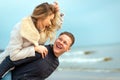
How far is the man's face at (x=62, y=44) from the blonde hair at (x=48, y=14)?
0.14 m

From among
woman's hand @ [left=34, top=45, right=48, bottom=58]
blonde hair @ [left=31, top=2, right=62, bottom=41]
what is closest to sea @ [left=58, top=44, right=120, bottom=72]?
blonde hair @ [left=31, top=2, right=62, bottom=41]

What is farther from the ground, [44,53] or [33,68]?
[44,53]

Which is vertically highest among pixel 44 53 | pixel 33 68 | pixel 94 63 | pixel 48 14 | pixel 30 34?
pixel 48 14

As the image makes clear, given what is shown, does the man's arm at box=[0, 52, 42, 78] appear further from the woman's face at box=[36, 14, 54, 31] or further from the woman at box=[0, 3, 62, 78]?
the woman's face at box=[36, 14, 54, 31]

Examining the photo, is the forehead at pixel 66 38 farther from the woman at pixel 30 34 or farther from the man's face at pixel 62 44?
the woman at pixel 30 34

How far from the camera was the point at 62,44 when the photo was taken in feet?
12.3

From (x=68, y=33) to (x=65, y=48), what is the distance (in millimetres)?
143

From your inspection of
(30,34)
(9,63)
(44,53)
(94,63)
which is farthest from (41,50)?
(94,63)

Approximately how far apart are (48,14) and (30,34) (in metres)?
0.23

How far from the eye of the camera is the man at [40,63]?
374cm

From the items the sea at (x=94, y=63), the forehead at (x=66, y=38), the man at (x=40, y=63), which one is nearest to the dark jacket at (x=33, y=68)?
the man at (x=40, y=63)

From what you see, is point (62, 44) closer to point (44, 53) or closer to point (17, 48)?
point (44, 53)

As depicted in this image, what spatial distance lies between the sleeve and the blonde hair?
0.18 meters

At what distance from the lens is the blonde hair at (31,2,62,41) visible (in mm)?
3719
